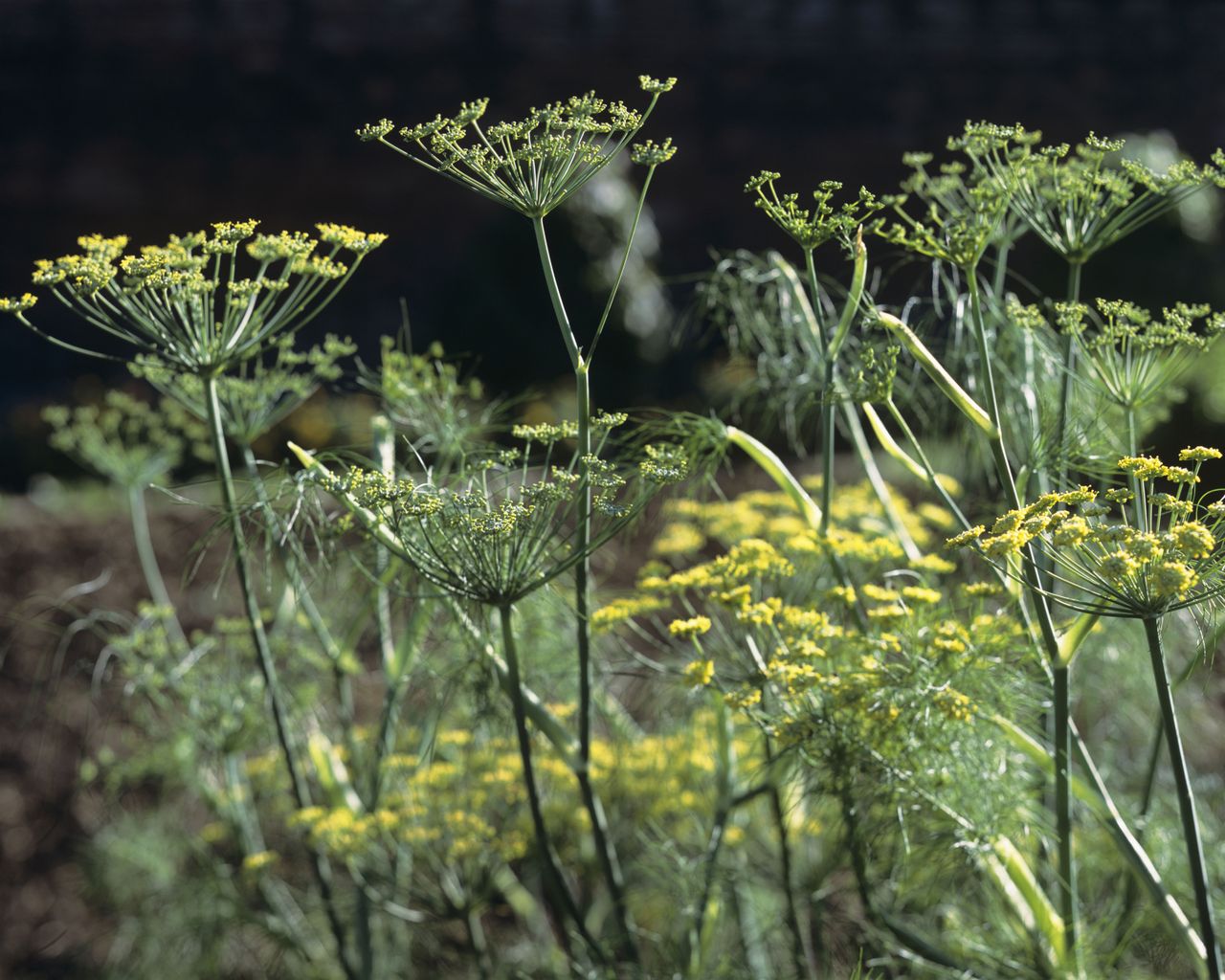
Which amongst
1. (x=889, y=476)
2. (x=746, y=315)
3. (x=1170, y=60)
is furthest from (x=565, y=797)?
(x=1170, y=60)

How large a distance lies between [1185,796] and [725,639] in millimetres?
993

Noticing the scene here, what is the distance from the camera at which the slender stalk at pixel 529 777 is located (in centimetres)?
228

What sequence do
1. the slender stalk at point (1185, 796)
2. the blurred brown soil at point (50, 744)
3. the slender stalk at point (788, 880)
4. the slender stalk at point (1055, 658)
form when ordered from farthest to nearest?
the blurred brown soil at point (50, 744) < the slender stalk at point (788, 880) < the slender stalk at point (1055, 658) < the slender stalk at point (1185, 796)

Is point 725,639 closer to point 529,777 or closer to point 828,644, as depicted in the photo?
point 828,644

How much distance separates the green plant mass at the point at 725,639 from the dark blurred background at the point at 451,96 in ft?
36.2

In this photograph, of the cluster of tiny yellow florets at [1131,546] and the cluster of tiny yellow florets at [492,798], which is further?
the cluster of tiny yellow florets at [492,798]

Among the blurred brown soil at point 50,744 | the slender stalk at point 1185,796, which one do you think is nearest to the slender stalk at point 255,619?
the slender stalk at point 1185,796

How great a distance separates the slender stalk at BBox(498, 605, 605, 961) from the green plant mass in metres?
0.01

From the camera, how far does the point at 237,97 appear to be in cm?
1519

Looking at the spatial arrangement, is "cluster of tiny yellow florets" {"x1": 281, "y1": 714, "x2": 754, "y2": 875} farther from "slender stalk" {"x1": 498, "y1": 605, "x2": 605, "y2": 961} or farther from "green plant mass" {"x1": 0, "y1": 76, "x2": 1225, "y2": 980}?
"slender stalk" {"x1": 498, "y1": 605, "x2": 605, "y2": 961}

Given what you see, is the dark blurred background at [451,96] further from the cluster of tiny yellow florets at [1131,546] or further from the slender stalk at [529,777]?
the cluster of tiny yellow florets at [1131,546]

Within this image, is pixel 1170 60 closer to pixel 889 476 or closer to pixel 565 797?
pixel 889 476

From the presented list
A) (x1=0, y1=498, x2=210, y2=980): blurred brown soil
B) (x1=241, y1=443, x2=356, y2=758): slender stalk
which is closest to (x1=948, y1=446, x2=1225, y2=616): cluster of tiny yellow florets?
(x1=241, y1=443, x2=356, y2=758): slender stalk

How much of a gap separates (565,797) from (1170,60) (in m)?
16.1
